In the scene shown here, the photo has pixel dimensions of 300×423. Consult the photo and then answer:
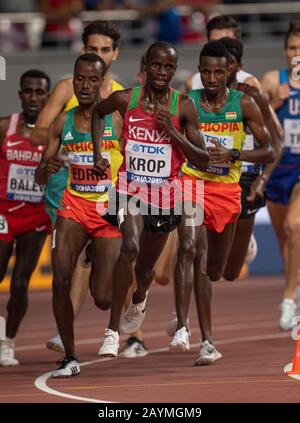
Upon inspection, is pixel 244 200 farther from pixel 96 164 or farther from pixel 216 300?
pixel 216 300

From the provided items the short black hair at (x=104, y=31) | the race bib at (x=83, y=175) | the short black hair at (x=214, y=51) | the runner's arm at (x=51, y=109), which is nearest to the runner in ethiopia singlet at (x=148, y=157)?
the race bib at (x=83, y=175)

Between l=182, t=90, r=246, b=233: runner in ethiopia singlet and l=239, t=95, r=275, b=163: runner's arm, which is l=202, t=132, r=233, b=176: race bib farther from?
l=239, t=95, r=275, b=163: runner's arm

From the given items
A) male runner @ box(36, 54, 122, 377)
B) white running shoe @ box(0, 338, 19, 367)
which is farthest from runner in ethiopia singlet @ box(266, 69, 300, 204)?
white running shoe @ box(0, 338, 19, 367)

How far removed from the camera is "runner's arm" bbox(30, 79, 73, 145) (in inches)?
502

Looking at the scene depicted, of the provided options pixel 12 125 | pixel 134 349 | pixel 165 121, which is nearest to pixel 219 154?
pixel 165 121

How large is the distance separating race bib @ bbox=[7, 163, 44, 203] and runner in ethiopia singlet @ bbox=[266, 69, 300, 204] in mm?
3328

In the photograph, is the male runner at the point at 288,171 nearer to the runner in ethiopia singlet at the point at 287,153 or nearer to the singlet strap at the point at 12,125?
the runner in ethiopia singlet at the point at 287,153

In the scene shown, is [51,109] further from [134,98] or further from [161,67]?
[161,67]

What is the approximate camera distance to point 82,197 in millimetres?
11828

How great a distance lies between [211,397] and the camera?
10.1 meters

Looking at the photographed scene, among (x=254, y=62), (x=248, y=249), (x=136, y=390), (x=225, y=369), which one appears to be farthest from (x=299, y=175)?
(x=254, y=62)

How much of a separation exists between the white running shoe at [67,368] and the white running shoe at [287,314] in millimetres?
3907

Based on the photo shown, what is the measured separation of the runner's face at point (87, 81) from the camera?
11789 millimetres

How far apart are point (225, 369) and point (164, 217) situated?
4.78 feet
